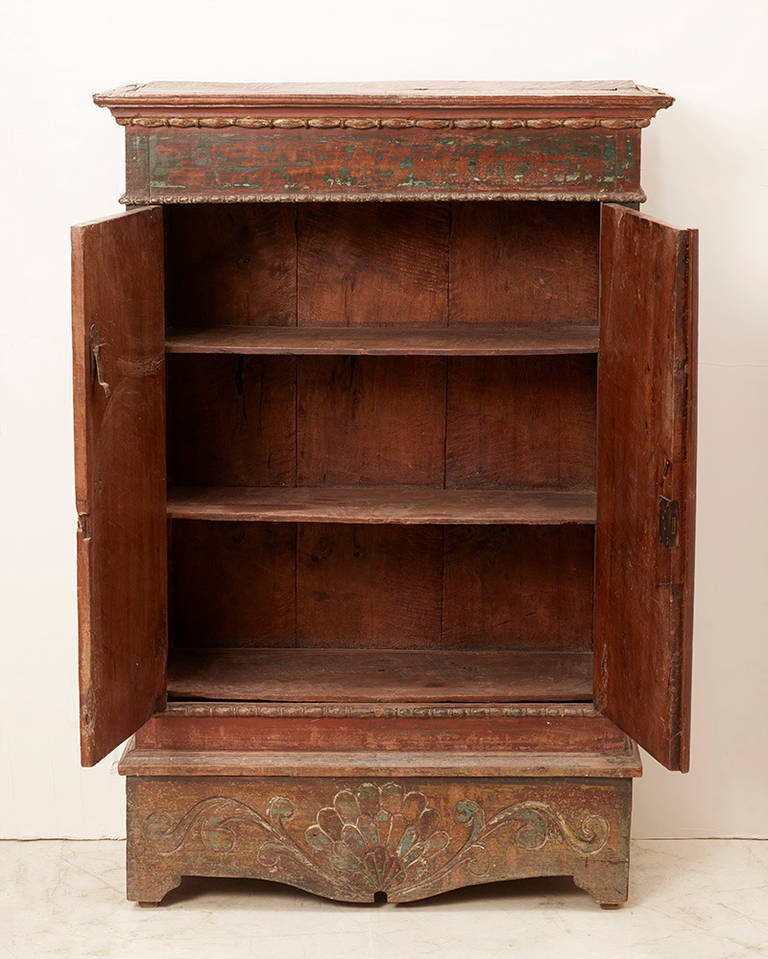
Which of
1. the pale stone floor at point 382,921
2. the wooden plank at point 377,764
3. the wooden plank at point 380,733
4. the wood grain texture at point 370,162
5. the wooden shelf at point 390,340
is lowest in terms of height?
the pale stone floor at point 382,921

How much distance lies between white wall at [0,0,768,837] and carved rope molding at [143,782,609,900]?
669 millimetres

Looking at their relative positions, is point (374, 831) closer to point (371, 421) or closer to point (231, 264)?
point (371, 421)

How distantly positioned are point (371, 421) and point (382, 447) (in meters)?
0.06

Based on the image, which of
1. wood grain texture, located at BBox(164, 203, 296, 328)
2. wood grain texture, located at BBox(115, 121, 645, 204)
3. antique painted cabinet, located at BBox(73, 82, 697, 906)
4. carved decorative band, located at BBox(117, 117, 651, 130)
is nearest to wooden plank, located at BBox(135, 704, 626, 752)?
antique painted cabinet, located at BBox(73, 82, 697, 906)

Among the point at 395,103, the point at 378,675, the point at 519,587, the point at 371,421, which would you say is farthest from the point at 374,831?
the point at 395,103

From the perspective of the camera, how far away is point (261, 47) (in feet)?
11.1

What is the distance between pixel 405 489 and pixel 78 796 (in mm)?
1103

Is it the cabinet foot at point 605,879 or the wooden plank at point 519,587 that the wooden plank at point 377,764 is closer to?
the cabinet foot at point 605,879

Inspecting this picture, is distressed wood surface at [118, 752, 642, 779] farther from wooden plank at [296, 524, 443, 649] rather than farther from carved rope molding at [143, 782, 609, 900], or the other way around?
wooden plank at [296, 524, 443, 649]

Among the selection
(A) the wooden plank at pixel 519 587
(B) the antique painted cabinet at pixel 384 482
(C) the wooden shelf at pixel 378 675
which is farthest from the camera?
(A) the wooden plank at pixel 519 587

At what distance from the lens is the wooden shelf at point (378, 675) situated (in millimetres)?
3135

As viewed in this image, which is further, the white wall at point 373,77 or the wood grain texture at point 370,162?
the white wall at point 373,77

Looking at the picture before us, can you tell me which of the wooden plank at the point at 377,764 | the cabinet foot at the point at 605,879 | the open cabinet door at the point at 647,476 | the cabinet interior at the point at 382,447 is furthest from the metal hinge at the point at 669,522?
the cabinet foot at the point at 605,879

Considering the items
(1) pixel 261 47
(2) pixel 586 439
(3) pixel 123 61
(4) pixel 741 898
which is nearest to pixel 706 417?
(2) pixel 586 439
